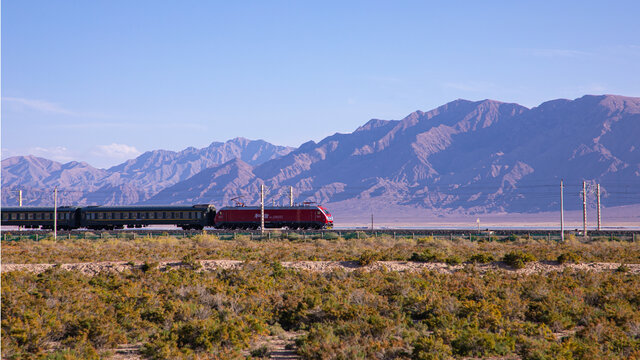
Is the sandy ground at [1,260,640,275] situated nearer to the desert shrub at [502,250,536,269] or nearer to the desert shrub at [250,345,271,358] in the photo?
the desert shrub at [502,250,536,269]

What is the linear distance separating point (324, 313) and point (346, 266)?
33.0 feet

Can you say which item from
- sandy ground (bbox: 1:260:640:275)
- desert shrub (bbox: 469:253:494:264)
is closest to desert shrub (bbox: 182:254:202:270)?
sandy ground (bbox: 1:260:640:275)

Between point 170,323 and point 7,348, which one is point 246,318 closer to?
point 170,323

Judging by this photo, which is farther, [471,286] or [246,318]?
[471,286]

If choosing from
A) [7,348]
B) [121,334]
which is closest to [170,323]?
[121,334]

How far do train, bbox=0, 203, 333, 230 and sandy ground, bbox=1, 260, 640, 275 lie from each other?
35800 mm

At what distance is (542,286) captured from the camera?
68.8ft

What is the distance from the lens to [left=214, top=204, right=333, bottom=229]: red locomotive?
6362 centimetres

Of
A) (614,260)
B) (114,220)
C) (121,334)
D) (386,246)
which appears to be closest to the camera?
(121,334)

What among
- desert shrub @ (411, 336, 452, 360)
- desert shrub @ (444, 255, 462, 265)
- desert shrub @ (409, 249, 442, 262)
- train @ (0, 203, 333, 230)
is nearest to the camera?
desert shrub @ (411, 336, 452, 360)

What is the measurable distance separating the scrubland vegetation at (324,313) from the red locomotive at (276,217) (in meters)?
37.4

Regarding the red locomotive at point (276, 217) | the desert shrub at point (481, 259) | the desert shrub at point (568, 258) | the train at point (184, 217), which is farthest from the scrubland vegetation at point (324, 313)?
the train at point (184, 217)

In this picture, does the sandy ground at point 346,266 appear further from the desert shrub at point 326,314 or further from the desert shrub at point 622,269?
the desert shrub at point 326,314

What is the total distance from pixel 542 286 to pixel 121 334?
46.1ft
